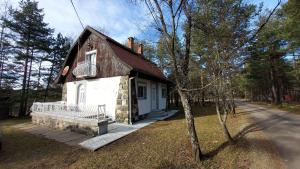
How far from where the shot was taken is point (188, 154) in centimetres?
556

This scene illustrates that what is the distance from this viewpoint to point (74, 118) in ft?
30.7

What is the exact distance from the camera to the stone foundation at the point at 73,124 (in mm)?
8405

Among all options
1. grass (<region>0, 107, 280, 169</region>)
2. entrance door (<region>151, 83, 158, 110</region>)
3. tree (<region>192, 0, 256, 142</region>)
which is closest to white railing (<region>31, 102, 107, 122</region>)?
grass (<region>0, 107, 280, 169</region>)

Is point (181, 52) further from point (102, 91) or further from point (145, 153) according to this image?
point (102, 91)

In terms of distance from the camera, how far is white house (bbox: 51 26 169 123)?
450 inches

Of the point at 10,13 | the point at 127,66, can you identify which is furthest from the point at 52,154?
the point at 10,13

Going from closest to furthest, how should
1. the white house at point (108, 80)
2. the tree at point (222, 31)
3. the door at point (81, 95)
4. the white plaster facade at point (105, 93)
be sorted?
the tree at point (222, 31) < the white house at point (108, 80) < the white plaster facade at point (105, 93) < the door at point (81, 95)

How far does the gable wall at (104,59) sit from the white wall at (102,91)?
43 centimetres

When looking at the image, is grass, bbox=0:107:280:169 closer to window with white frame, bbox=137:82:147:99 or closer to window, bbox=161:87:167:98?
window with white frame, bbox=137:82:147:99

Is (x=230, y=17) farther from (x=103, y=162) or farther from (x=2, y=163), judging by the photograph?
(x=2, y=163)

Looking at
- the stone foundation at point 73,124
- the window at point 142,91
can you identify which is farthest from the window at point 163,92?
the stone foundation at point 73,124

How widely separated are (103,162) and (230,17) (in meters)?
6.82

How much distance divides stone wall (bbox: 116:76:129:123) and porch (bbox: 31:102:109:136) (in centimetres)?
135

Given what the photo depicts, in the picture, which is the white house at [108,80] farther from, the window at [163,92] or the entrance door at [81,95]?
the window at [163,92]
